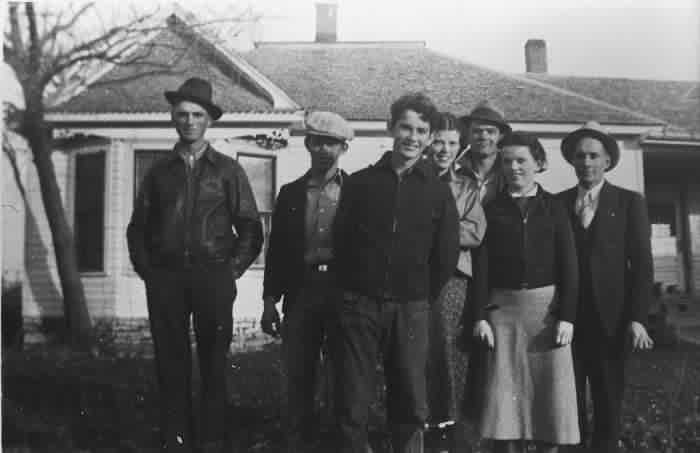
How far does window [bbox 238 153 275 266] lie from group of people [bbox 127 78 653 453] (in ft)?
0.75

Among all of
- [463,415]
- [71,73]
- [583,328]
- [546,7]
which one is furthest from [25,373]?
[546,7]

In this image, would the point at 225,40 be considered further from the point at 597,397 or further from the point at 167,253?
the point at 597,397

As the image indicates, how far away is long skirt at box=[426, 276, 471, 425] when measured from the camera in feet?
9.09

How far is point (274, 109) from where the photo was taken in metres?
3.80

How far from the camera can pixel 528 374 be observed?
2775 millimetres

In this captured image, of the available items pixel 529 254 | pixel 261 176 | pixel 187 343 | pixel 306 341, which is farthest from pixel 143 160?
pixel 529 254

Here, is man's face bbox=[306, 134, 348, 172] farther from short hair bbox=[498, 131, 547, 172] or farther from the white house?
short hair bbox=[498, 131, 547, 172]

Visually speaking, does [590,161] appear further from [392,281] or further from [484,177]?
[392,281]

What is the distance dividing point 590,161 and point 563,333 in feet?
3.35

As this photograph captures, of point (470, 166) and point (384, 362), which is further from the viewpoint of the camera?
point (470, 166)

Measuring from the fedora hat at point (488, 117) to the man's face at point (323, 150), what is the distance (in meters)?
0.75

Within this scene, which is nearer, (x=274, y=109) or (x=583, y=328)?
(x=583, y=328)

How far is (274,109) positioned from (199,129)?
0.77 m

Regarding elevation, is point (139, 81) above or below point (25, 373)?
above
